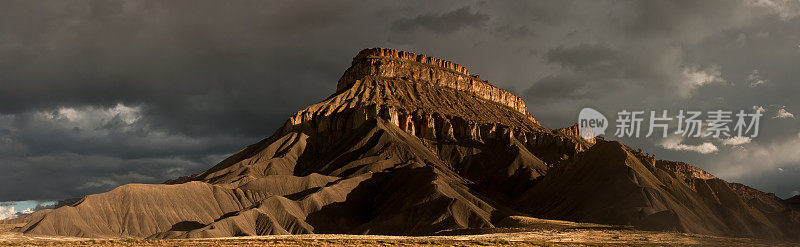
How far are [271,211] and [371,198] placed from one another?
33.0 m

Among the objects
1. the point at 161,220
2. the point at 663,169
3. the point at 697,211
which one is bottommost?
the point at 161,220

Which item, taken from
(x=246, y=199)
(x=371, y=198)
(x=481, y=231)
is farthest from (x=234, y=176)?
(x=481, y=231)

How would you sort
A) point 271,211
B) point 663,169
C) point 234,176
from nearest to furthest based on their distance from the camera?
point 271,211, point 663,169, point 234,176

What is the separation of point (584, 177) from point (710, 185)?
2879 centimetres

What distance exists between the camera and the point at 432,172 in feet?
541

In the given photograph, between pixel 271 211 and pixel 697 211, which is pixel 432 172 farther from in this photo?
pixel 697 211

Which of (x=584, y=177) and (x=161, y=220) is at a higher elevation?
(x=584, y=177)

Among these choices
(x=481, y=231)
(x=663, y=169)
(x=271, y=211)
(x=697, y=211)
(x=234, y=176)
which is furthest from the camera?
(x=234, y=176)

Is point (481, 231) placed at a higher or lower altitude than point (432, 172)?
lower

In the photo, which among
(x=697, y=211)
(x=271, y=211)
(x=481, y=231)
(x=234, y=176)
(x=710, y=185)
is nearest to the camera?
(x=481, y=231)

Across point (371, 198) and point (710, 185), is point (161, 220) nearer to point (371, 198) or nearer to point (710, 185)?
point (371, 198)

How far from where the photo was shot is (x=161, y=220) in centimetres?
13962

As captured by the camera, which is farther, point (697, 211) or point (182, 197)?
point (182, 197)

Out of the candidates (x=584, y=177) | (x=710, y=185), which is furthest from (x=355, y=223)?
(x=710, y=185)
